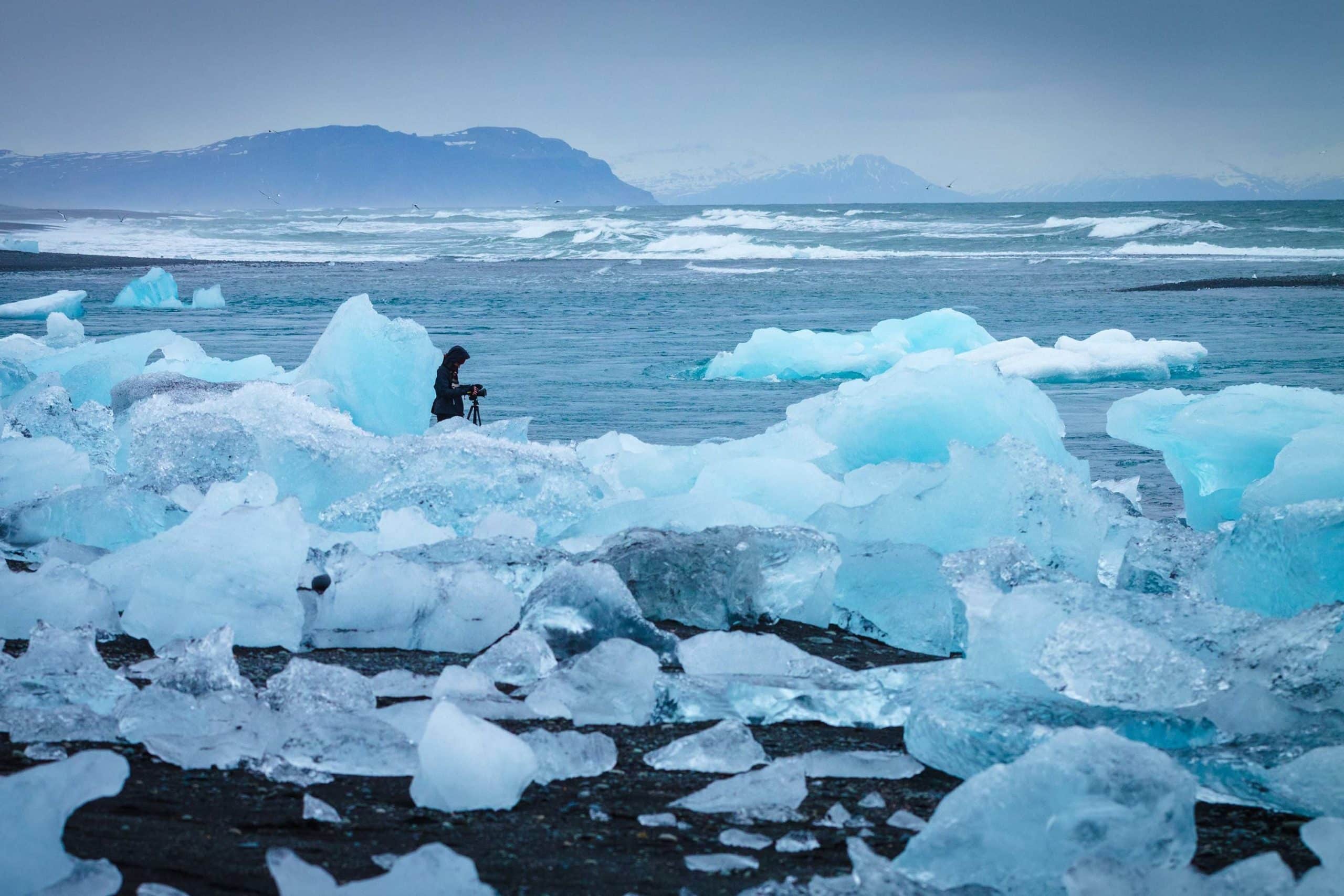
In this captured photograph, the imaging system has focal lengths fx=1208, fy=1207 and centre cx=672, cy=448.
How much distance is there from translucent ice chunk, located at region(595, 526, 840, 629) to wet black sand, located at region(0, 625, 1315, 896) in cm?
124

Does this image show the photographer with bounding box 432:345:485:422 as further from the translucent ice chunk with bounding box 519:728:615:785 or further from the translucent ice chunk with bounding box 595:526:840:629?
the translucent ice chunk with bounding box 519:728:615:785

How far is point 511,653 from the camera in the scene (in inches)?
129

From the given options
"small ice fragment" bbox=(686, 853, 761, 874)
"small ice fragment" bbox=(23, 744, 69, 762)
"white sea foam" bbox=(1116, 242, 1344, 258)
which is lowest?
"small ice fragment" bbox=(686, 853, 761, 874)

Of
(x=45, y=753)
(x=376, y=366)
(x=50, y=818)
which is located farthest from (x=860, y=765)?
(x=376, y=366)

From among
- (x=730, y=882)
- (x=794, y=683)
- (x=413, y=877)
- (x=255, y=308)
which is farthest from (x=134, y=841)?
(x=255, y=308)

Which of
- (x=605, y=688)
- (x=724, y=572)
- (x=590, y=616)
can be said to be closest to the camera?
(x=605, y=688)

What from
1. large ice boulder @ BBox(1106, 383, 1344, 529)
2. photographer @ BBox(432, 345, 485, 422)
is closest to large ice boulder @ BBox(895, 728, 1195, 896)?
large ice boulder @ BBox(1106, 383, 1344, 529)

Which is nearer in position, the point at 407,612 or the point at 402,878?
the point at 402,878

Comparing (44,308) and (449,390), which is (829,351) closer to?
(449,390)

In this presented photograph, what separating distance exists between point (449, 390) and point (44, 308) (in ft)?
45.2

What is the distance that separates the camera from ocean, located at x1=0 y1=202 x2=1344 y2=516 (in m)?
11.1

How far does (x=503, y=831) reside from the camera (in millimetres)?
2207

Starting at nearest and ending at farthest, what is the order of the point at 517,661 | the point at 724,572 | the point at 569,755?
the point at 569,755 < the point at 517,661 < the point at 724,572

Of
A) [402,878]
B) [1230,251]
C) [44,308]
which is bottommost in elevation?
[402,878]
